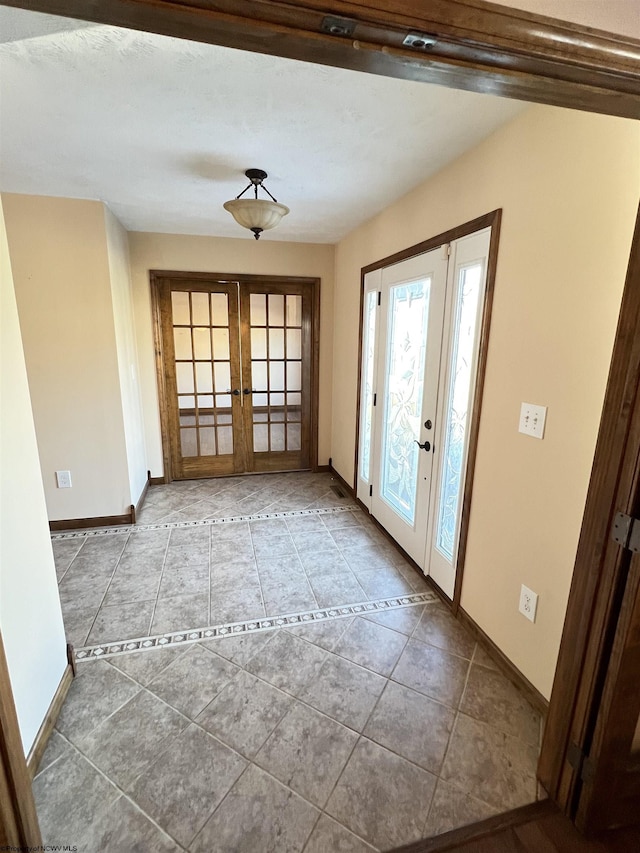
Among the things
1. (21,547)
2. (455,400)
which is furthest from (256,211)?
(21,547)

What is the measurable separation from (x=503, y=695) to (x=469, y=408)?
1.30 metres

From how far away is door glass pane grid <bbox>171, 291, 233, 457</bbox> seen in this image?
3.93 metres

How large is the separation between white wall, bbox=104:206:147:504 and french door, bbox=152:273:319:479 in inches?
10.9

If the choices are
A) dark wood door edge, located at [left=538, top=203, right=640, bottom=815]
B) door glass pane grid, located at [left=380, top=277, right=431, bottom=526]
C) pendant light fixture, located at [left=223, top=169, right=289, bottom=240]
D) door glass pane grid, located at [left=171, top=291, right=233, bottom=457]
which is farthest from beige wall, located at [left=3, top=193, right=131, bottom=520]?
dark wood door edge, located at [left=538, top=203, right=640, bottom=815]

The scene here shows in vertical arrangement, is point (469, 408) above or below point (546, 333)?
below

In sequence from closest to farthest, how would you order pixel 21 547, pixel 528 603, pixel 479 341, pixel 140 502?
pixel 21 547
pixel 528 603
pixel 479 341
pixel 140 502

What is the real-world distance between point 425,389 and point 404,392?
32cm

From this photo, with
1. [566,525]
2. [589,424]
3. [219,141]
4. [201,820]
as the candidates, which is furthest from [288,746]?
[219,141]

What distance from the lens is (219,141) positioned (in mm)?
1913

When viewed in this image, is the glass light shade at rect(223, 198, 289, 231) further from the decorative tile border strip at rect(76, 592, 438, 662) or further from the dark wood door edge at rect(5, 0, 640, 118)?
the decorative tile border strip at rect(76, 592, 438, 662)

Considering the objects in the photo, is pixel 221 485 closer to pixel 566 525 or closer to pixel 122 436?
pixel 122 436

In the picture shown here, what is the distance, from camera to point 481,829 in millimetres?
1255

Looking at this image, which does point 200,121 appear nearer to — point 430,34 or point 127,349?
point 430,34

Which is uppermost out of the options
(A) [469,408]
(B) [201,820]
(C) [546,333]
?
(C) [546,333]
